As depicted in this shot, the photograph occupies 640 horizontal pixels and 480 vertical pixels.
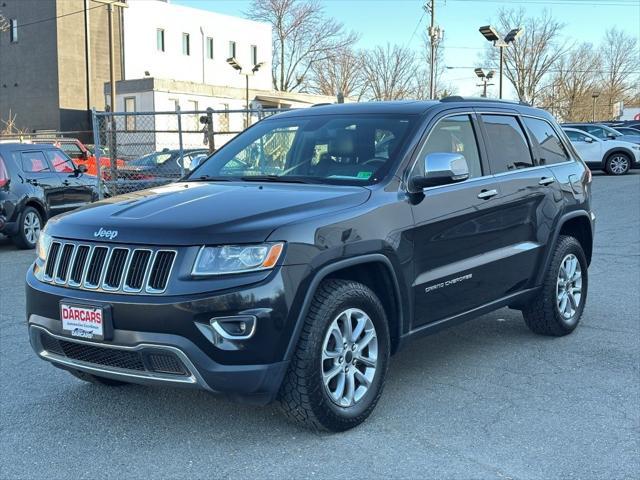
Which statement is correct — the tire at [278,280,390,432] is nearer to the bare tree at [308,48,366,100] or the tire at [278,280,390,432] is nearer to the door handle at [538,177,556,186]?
the door handle at [538,177,556,186]

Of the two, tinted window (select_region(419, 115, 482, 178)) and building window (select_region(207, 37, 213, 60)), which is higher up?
building window (select_region(207, 37, 213, 60))

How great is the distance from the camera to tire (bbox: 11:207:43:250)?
11.7m

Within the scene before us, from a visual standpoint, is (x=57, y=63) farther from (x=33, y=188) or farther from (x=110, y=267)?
(x=110, y=267)

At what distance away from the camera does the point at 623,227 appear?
1256cm

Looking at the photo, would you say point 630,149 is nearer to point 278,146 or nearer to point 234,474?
point 278,146

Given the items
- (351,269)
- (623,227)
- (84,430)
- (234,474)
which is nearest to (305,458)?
(234,474)

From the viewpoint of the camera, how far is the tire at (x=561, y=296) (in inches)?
230

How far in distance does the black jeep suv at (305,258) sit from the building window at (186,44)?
4497cm

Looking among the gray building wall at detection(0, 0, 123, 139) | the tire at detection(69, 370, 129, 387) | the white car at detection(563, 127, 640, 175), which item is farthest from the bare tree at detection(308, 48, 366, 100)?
the tire at detection(69, 370, 129, 387)

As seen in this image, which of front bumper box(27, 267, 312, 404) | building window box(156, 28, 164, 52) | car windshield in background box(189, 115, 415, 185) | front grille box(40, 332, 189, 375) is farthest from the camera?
building window box(156, 28, 164, 52)

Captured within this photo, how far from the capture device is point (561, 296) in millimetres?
6023

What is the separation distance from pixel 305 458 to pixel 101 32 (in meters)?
46.8

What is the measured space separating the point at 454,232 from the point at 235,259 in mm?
1688

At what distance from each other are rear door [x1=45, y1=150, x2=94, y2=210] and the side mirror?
30.9ft
